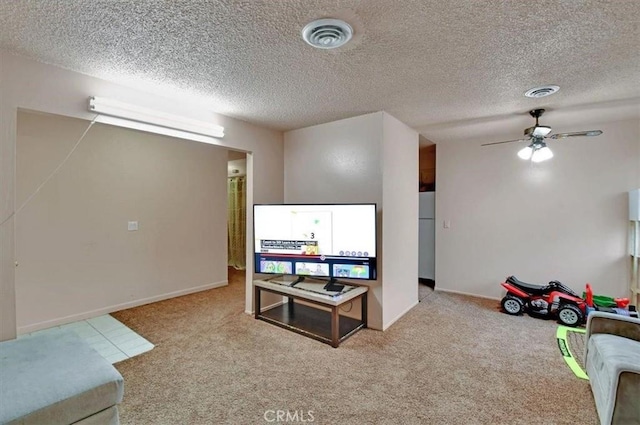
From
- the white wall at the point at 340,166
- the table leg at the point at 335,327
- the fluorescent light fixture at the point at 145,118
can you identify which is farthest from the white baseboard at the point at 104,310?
the table leg at the point at 335,327

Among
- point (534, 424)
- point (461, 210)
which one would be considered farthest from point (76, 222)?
point (461, 210)

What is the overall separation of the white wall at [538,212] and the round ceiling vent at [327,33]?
3422 mm

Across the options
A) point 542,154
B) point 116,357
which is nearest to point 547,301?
point 542,154

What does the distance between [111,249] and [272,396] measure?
119 inches

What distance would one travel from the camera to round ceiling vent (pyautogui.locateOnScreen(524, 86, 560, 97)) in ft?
8.25

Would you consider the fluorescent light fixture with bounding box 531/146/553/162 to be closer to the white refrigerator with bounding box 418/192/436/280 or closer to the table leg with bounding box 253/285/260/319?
the white refrigerator with bounding box 418/192/436/280

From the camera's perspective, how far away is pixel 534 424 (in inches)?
72.3

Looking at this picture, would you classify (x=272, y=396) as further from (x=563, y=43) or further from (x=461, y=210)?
(x=461, y=210)

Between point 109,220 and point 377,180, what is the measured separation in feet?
11.0

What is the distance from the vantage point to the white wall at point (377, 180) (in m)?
3.26

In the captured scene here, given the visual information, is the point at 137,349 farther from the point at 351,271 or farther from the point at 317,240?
the point at 351,271

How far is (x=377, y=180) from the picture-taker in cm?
325

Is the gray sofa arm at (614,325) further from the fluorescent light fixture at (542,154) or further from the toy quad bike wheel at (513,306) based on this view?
the fluorescent light fixture at (542,154)

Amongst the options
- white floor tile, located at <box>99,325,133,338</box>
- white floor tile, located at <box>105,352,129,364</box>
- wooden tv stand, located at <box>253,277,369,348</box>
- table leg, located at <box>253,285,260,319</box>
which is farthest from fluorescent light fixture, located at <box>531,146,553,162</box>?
white floor tile, located at <box>99,325,133,338</box>
